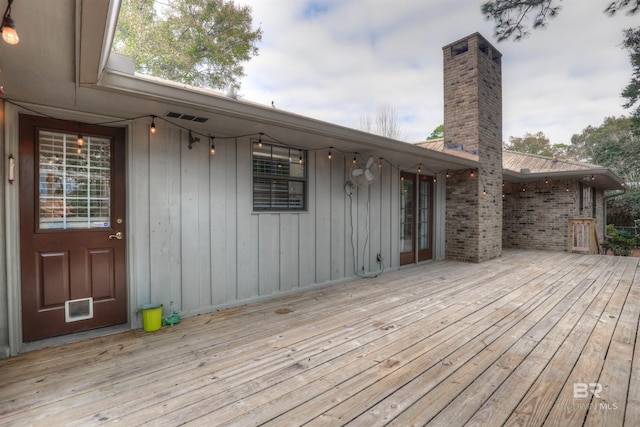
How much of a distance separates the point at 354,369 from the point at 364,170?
Answer: 11.0 ft

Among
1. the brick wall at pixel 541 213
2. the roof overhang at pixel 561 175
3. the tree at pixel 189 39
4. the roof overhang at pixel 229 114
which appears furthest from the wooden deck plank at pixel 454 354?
the tree at pixel 189 39

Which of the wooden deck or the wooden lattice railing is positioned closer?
the wooden deck

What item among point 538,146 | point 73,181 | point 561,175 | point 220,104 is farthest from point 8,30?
point 538,146

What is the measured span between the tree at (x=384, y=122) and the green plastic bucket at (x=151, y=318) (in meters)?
13.9

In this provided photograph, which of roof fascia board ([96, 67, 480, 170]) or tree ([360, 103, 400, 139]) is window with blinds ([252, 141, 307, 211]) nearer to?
roof fascia board ([96, 67, 480, 170])

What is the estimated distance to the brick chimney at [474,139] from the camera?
678cm

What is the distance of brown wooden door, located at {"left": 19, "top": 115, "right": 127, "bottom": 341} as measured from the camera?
2650 mm

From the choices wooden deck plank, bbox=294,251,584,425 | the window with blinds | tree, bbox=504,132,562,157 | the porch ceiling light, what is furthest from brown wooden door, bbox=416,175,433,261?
tree, bbox=504,132,562,157

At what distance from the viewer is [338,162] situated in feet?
16.3

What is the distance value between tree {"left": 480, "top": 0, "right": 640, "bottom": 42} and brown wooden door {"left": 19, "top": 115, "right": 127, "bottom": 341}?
3918 millimetres

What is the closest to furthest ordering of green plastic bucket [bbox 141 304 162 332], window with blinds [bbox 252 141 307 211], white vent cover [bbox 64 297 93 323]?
1. white vent cover [bbox 64 297 93 323]
2. green plastic bucket [bbox 141 304 162 332]
3. window with blinds [bbox 252 141 307 211]

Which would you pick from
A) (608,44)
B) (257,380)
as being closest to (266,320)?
(257,380)

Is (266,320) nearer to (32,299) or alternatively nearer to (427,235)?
(32,299)

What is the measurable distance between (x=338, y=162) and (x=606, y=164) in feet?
37.0
